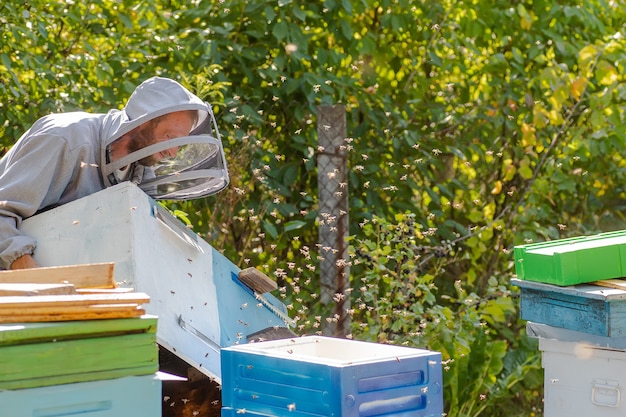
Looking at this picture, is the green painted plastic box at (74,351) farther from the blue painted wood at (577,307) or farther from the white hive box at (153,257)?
the blue painted wood at (577,307)

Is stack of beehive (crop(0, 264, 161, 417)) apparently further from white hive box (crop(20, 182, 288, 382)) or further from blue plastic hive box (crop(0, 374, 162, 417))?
white hive box (crop(20, 182, 288, 382))

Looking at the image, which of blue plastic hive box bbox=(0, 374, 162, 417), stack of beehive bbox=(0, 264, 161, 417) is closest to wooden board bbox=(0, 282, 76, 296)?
stack of beehive bbox=(0, 264, 161, 417)

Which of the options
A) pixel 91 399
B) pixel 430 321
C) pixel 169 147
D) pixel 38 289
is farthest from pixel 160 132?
pixel 430 321

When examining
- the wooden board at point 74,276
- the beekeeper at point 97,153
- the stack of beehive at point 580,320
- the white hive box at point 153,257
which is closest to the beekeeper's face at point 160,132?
the beekeeper at point 97,153

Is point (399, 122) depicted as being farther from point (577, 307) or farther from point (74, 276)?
point (74, 276)

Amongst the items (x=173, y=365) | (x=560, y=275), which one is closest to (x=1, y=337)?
(x=173, y=365)

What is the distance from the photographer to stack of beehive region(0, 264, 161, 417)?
1.94 m

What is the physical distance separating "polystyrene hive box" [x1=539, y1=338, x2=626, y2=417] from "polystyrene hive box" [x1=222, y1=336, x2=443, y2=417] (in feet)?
2.22

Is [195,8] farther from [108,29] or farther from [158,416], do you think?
[158,416]

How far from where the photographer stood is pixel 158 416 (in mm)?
2084

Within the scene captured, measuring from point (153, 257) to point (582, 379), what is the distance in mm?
1413

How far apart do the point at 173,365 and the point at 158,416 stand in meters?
0.76

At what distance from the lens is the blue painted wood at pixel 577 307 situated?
2744 mm

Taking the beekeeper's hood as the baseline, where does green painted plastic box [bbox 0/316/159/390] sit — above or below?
below
